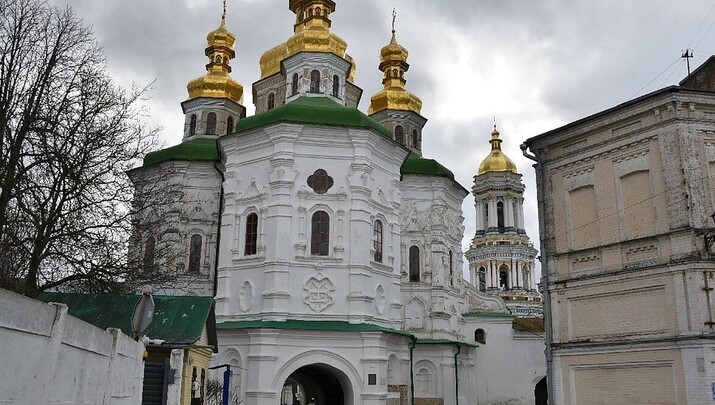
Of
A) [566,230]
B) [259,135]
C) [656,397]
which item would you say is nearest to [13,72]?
[259,135]

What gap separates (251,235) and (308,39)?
9201mm

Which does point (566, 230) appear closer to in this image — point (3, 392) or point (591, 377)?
point (591, 377)

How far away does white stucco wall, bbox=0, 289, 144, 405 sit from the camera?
4.97 meters

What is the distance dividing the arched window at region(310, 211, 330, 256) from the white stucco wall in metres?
13.5

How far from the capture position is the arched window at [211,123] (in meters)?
31.8

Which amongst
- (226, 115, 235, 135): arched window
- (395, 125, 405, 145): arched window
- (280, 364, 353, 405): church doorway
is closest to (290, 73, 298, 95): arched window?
(226, 115, 235, 135): arched window

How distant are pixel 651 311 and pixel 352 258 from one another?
33.1ft

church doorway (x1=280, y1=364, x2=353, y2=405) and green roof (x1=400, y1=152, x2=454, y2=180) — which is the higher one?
green roof (x1=400, y1=152, x2=454, y2=180)

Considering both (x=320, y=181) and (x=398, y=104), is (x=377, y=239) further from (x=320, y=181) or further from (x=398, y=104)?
(x=398, y=104)

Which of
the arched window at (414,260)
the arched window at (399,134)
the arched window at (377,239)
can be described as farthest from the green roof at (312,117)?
the arched window at (399,134)

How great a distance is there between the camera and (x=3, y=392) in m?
4.88

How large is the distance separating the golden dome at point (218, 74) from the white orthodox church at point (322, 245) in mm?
113

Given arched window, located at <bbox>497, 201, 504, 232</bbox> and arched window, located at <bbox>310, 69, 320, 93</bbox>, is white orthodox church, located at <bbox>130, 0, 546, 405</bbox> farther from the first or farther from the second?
arched window, located at <bbox>497, 201, 504, 232</bbox>

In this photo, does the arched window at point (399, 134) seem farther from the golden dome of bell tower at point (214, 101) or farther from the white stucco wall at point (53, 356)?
the white stucco wall at point (53, 356)
